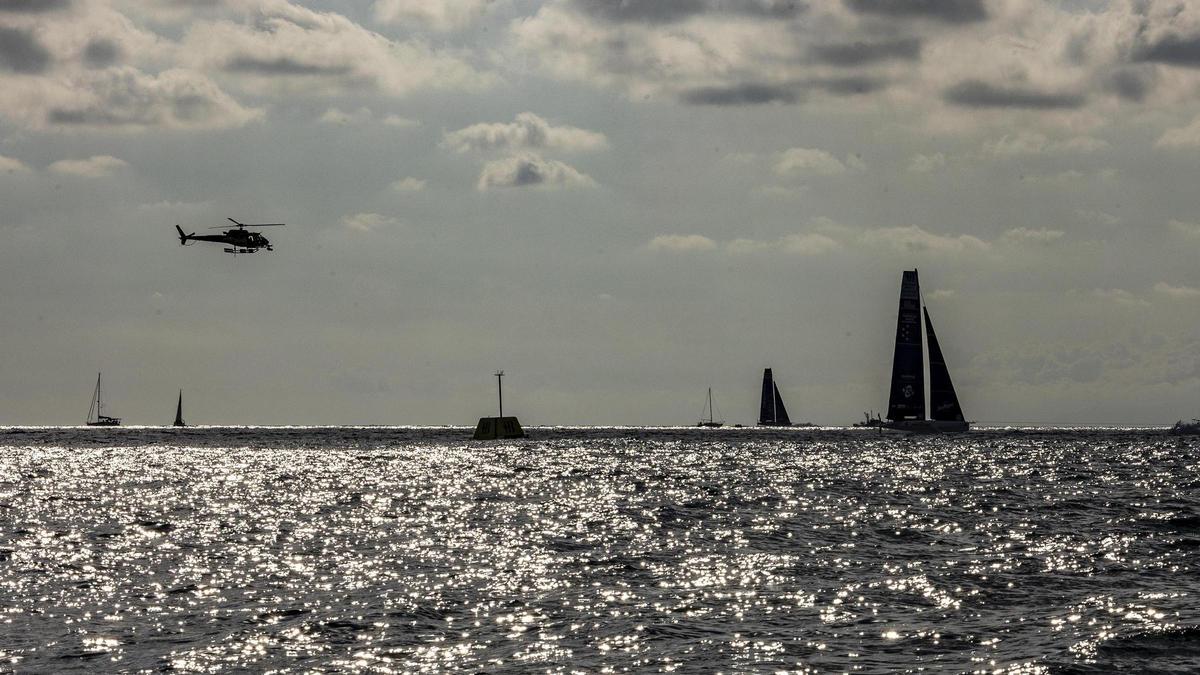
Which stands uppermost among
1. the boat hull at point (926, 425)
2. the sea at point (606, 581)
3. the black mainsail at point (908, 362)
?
the black mainsail at point (908, 362)

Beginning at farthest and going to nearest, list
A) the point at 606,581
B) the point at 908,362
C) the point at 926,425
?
1. the point at 926,425
2. the point at 908,362
3. the point at 606,581

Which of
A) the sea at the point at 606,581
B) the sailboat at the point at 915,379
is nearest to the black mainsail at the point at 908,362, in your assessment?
the sailboat at the point at 915,379

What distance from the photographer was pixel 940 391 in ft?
541

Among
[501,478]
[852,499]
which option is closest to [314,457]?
[501,478]

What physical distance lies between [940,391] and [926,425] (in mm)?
5198

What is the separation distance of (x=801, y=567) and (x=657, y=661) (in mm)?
12283

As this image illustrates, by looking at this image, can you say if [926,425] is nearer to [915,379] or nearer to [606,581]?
[915,379]

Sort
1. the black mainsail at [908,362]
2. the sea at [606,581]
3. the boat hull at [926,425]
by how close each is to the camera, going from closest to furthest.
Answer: the sea at [606,581] → the black mainsail at [908,362] → the boat hull at [926,425]

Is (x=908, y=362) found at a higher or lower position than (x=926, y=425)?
higher

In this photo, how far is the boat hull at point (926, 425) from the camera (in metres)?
161

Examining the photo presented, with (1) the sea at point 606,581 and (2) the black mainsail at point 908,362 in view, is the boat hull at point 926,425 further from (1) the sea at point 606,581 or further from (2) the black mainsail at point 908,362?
(1) the sea at point 606,581

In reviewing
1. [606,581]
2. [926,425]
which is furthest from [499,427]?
[606,581]

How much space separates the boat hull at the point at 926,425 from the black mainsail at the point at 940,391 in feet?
1.79

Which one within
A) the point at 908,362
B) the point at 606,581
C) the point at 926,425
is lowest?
the point at 606,581
